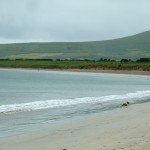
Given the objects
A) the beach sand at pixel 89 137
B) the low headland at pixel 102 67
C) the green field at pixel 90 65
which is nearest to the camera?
the beach sand at pixel 89 137

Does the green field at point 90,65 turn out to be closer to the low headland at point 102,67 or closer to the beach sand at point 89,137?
the low headland at point 102,67

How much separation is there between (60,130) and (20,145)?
3.58 m

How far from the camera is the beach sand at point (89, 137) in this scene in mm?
13141

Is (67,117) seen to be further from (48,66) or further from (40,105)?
(48,66)

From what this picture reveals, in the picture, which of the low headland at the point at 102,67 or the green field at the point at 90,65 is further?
the green field at the point at 90,65

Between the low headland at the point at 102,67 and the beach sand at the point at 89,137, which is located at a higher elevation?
the beach sand at the point at 89,137

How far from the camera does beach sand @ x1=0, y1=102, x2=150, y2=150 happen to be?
13.1 metres

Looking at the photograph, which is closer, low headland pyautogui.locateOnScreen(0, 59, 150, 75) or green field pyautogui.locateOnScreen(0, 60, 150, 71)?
low headland pyautogui.locateOnScreen(0, 59, 150, 75)

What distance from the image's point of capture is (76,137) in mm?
15133

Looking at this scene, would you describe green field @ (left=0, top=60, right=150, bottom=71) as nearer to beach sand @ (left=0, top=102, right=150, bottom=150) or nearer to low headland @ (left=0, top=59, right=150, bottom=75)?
low headland @ (left=0, top=59, right=150, bottom=75)

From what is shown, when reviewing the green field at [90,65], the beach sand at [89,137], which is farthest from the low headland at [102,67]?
the beach sand at [89,137]

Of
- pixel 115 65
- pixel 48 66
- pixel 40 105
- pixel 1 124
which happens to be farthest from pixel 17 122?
pixel 48 66

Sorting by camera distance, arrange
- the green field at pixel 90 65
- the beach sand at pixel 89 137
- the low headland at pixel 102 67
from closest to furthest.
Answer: the beach sand at pixel 89 137, the low headland at pixel 102 67, the green field at pixel 90 65

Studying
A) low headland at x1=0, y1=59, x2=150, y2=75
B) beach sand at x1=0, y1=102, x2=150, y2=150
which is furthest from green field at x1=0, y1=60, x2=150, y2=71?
beach sand at x1=0, y1=102, x2=150, y2=150
